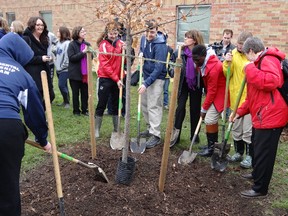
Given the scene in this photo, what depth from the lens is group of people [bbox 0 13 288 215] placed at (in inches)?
102

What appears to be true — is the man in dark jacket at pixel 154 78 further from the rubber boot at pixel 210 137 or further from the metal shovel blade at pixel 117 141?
the rubber boot at pixel 210 137

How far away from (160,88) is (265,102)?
210 centimetres

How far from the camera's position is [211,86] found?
4797mm

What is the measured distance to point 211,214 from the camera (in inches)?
142

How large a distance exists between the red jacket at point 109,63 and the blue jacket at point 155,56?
64cm

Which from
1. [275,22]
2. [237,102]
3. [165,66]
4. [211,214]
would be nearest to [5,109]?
[211,214]

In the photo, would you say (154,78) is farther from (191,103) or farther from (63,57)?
(63,57)

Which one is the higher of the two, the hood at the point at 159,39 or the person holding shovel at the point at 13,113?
the hood at the point at 159,39

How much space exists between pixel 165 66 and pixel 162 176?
7.45 feet

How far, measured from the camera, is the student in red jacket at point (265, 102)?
3.52 m

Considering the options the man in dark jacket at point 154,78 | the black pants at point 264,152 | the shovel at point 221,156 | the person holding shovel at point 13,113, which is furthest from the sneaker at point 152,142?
the person holding shovel at point 13,113

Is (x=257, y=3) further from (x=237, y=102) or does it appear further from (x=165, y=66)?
(x=237, y=102)

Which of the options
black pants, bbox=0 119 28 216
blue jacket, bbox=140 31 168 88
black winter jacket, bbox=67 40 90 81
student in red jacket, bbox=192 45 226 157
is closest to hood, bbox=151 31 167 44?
blue jacket, bbox=140 31 168 88

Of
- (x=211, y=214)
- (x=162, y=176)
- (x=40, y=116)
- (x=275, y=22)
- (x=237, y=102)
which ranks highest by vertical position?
(x=275, y=22)
